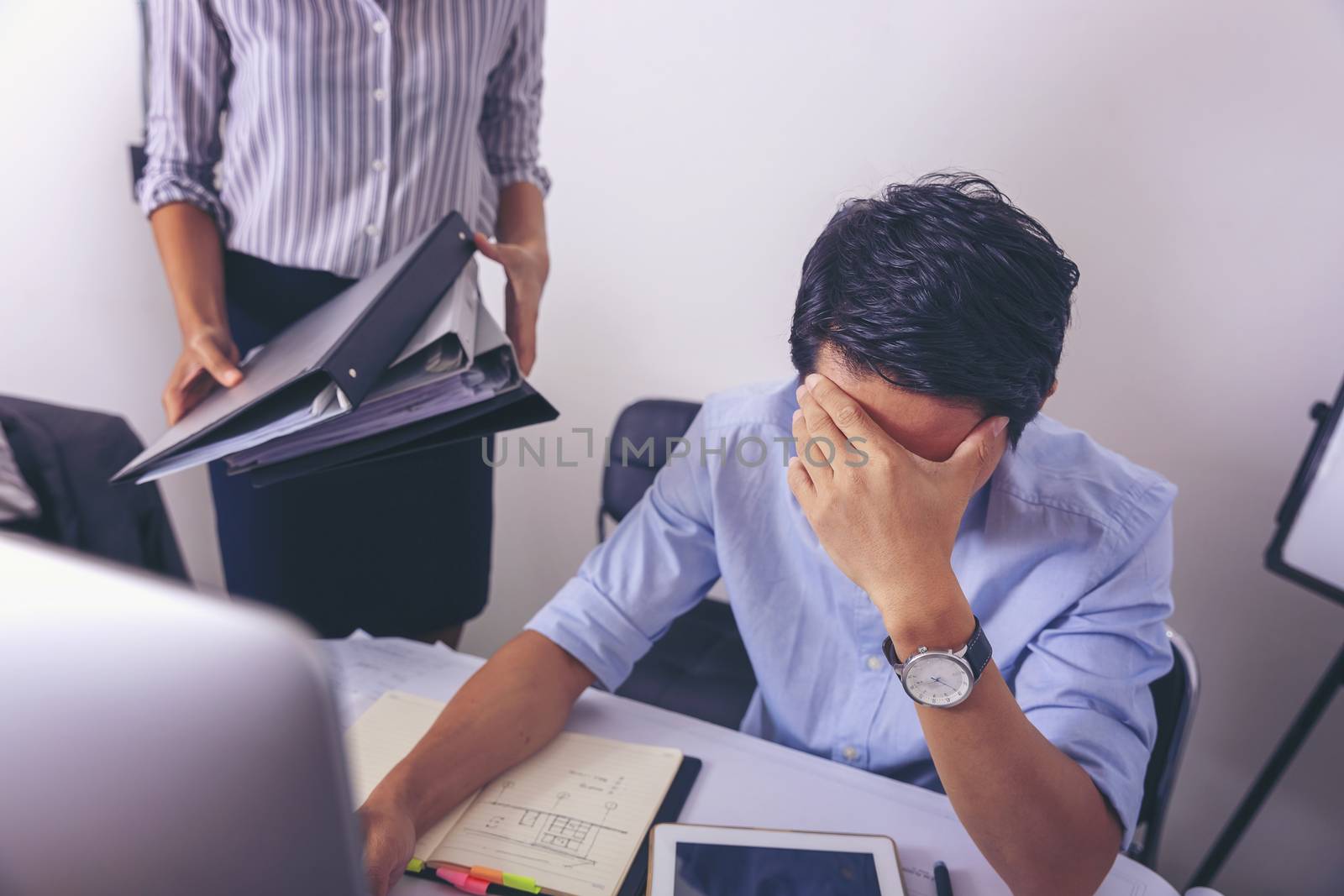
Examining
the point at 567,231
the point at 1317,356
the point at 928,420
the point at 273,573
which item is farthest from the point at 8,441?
the point at 1317,356

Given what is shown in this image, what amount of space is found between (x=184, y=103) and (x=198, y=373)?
0.32 meters

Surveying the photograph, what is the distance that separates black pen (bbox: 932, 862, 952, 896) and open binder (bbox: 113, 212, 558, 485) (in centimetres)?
53

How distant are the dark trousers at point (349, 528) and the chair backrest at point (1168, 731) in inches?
35.8

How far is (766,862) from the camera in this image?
24.1 inches

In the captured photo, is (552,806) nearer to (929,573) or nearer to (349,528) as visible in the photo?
(929,573)

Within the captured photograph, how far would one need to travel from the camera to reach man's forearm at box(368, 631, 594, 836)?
2.18ft

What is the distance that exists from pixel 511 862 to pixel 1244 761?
1.29 meters

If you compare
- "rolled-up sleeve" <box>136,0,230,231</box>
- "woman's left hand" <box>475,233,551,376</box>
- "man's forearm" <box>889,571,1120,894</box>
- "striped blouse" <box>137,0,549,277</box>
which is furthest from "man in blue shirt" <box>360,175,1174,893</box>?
"rolled-up sleeve" <box>136,0,230,231</box>

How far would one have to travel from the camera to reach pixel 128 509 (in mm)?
1219

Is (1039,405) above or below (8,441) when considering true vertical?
above

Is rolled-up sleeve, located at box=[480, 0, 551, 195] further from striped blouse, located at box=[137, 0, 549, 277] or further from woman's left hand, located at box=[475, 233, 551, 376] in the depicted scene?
woman's left hand, located at box=[475, 233, 551, 376]

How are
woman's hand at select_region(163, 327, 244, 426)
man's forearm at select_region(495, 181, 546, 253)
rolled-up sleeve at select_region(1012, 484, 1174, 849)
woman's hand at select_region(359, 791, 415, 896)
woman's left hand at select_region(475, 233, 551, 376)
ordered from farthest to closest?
1. man's forearm at select_region(495, 181, 546, 253)
2. woman's left hand at select_region(475, 233, 551, 376)
3. woman's hand at select_region(163, 327, 244, 426)
4. rolled-up sleeve at select_region(1012, 484, 1174, 849)
5. woman's hand at select_region(359, 791, 415, 896)

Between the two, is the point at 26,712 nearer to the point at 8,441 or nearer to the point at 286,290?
the point at 286,290

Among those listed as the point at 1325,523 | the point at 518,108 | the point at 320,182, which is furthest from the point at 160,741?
the point at 1325,523
